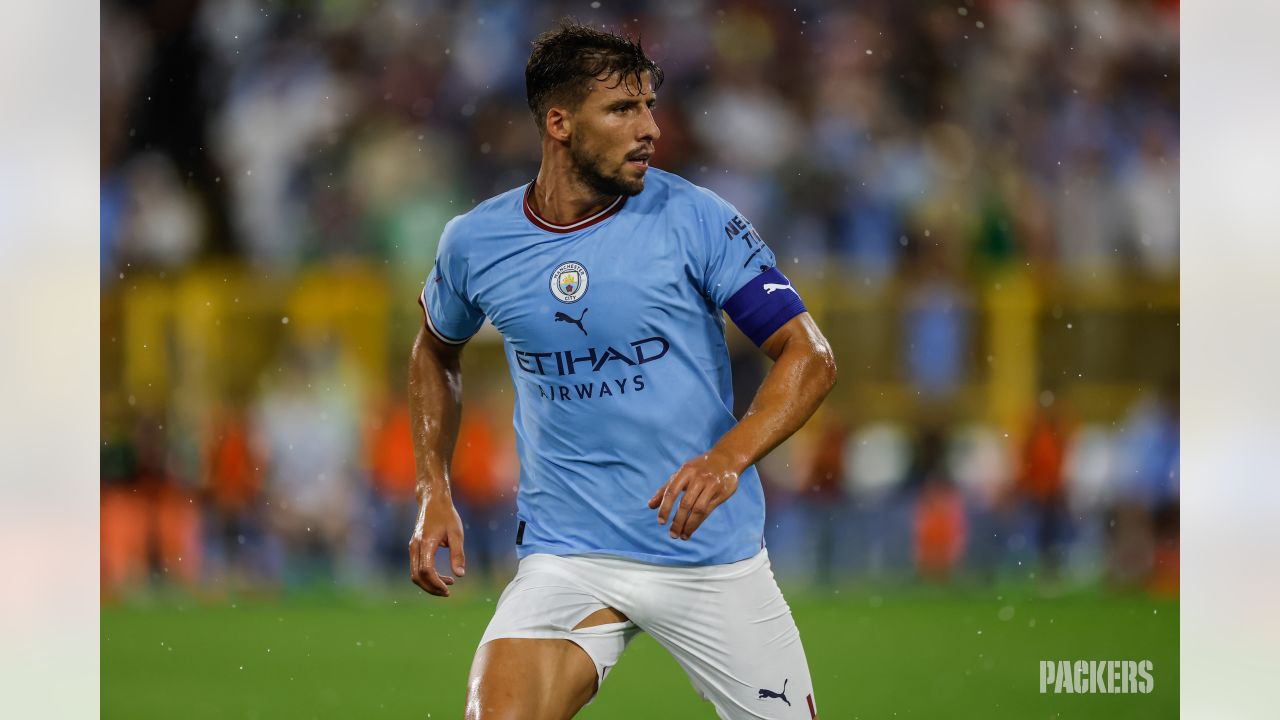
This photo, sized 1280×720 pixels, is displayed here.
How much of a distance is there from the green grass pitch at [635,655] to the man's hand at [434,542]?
7.73 feet

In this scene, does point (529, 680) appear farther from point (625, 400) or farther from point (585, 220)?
point (585, 220)

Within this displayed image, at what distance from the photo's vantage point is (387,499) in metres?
6.02

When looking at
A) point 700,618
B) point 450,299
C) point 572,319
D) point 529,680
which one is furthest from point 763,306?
point 529,680

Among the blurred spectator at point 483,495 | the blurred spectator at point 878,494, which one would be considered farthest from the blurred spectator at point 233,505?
the blurred spectator at point 878,494

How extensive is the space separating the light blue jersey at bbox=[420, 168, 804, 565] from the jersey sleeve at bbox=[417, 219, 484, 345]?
0.18 m

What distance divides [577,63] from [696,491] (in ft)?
3.49

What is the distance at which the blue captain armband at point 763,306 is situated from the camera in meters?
2.54

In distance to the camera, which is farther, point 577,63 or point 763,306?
point 577,63

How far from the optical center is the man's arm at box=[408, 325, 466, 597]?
2.56m

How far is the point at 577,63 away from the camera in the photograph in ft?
8.96

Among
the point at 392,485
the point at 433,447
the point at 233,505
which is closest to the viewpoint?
the point at 433,447

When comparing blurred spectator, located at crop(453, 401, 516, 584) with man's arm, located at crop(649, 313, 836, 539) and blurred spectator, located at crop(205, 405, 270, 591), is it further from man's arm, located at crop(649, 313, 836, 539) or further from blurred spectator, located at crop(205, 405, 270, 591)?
man's arm, located at crop(649, 313, 836, 539)

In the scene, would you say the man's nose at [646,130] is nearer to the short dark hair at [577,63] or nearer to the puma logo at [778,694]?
the short dark hair at [577,63]
